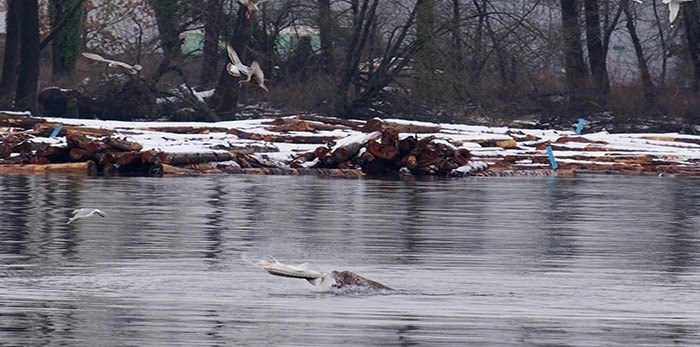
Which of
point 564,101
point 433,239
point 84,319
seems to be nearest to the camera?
point 84,319

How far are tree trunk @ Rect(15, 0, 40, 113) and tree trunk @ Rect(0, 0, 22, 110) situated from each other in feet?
1.25

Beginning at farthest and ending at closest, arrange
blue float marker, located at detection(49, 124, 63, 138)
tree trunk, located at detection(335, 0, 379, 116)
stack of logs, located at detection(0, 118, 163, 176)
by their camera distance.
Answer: tree trunk, located at detection(335, 0, 379, 116)
blue float marker, located at detection(49, 124, 63, 138)
stack of logs, located at detection(0, 118, 163, 176)

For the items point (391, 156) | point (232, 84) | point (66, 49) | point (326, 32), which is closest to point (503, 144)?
point (391, 156)

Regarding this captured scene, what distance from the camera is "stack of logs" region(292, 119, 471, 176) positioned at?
102ft

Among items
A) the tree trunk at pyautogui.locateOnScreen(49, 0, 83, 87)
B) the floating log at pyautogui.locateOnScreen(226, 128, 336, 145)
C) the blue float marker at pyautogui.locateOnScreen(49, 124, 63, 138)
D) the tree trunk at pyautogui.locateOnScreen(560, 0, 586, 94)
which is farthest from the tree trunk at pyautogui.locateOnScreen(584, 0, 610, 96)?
the blue float marker at pyautogui.locateOnScreen(49, 124, 63, 138)

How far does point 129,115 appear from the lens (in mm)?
45500

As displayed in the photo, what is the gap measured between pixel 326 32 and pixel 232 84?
4.24m

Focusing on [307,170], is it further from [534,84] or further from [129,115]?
[534,84]

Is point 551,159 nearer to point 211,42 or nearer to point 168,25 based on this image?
point 211,42

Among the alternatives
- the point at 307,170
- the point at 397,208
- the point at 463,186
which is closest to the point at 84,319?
the point at 397,208

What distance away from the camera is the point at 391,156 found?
30.9m

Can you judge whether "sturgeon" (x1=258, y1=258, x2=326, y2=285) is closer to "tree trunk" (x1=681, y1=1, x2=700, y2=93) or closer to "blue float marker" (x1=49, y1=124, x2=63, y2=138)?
"blue float marker" (x1=49, y1=124, x2=63, y2=138)

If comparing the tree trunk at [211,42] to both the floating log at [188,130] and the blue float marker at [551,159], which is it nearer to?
the floating log at [188,130]

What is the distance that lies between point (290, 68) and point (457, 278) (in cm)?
3874
